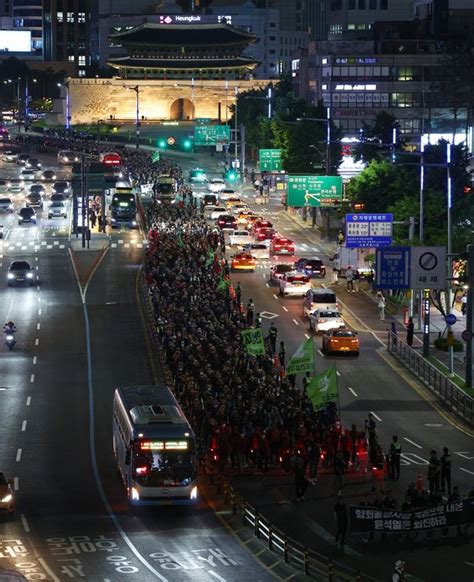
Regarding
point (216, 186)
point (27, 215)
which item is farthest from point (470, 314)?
point (216, 186)

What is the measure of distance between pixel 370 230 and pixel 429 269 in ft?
63.8

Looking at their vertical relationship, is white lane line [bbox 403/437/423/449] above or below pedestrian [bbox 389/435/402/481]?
below

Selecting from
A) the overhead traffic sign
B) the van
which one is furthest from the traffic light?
the overhead traffic sign

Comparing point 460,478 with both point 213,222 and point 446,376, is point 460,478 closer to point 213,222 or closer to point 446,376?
point 446,376

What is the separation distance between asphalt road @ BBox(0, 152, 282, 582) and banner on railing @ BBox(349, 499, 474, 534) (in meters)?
2.88

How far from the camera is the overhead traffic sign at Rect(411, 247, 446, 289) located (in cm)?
6475

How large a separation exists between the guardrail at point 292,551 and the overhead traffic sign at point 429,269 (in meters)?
22.3

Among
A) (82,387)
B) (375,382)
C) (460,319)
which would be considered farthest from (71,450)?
(460,319)

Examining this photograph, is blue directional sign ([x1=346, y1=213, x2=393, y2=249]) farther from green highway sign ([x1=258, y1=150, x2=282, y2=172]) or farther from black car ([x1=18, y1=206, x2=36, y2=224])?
green highway sign ([x1=258, y1=150, x2=282, y2=172])

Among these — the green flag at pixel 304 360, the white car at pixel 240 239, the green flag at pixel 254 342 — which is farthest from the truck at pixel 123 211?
the green flag at pixel 304 360

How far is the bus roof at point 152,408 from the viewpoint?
44.0 meters

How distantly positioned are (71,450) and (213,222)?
73061mm

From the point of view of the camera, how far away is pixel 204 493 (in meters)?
45.7

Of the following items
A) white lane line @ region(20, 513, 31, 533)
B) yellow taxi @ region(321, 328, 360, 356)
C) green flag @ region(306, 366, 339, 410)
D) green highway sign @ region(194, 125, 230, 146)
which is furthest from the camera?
→ green highway sign @ region(194, 125, 230, 146)
